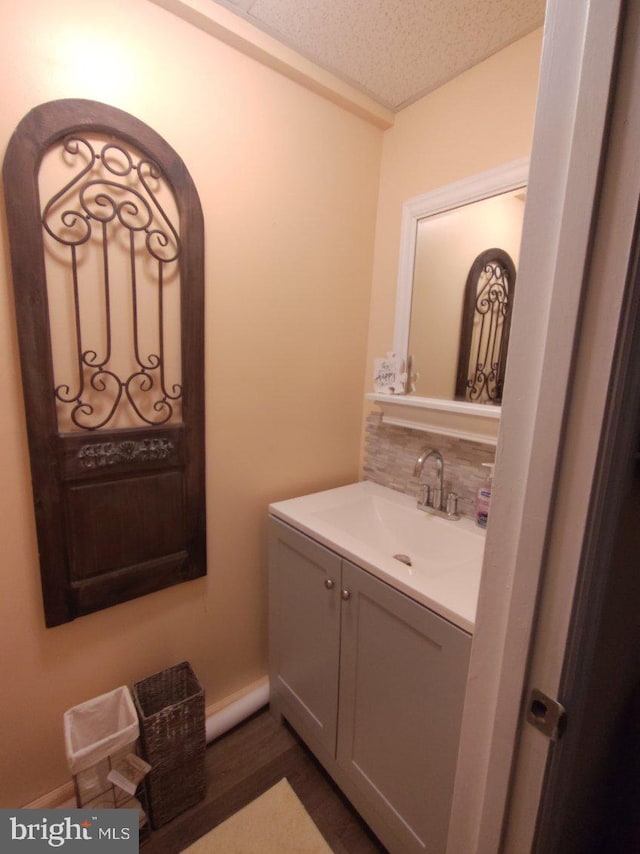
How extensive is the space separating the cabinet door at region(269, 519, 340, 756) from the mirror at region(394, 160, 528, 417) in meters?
0.69

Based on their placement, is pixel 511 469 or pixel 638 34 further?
pixel 511 469

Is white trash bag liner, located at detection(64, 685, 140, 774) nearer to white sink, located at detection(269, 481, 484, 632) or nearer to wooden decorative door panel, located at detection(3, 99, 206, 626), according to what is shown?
wooden decorative door panel, located at detection(3, 99, 206, 626)

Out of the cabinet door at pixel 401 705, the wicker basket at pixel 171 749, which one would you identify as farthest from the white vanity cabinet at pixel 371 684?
the wicker basket at pixel 171 749

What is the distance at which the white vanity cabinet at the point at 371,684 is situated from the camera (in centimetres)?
93

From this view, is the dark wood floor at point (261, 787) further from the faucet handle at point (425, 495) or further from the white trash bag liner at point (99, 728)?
the faucet handle at point (425, 495)

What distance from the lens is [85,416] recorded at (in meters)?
1.12

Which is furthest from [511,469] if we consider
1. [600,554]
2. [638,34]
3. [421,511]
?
[421,511]

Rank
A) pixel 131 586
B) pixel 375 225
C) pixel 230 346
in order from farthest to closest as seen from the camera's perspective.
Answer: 1. pixel 375 225
2. pixel 230 346
3. pixel 131 586

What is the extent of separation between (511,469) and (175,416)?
1060mm

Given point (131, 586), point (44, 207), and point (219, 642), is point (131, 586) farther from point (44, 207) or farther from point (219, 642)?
point (44, 207)

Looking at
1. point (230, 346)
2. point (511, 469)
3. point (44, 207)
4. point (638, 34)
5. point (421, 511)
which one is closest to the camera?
point (638, 34)

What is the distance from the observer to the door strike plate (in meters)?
0.49

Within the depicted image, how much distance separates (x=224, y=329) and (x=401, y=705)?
4.05 ft

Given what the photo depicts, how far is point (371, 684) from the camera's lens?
1.12m
